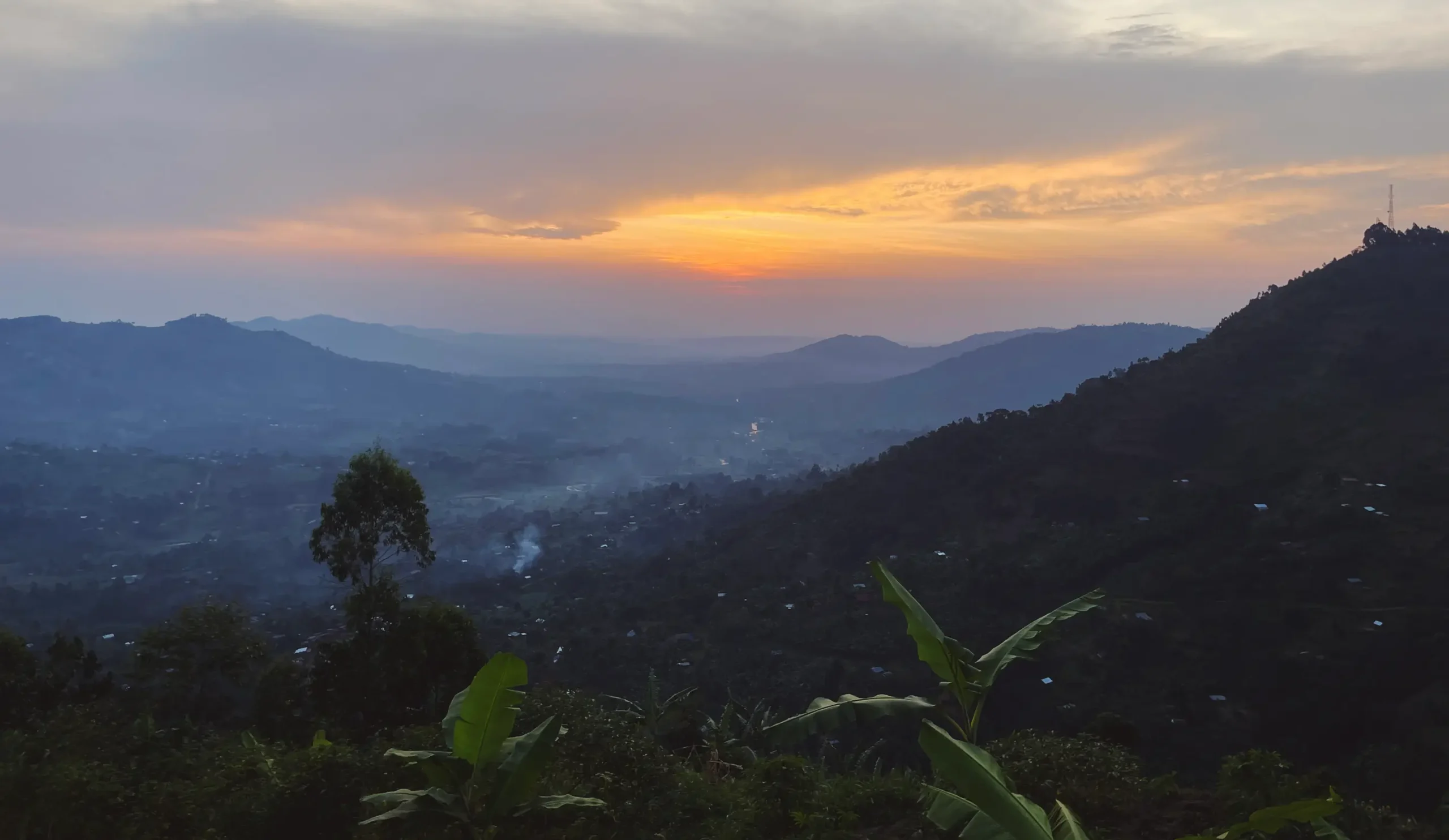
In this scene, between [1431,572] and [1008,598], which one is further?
[1008,598]

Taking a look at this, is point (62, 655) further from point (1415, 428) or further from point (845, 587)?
point (1415, 428)

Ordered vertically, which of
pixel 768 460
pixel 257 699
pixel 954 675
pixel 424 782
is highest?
pixel 954 675

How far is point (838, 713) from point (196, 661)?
12.9 metres

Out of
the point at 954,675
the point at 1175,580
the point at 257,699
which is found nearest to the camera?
the point at 954,675

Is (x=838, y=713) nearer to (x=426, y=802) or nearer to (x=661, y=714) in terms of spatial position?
(x=426, y=802)

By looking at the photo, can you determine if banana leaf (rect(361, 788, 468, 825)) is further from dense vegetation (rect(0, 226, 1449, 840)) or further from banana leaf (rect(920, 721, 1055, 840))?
banana leaf (rect(920, 721, 1055, 840))

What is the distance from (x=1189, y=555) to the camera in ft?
126

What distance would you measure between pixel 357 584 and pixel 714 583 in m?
37.0

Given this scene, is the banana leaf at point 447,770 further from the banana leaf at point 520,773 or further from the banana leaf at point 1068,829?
the banana leaf at point 1068,829

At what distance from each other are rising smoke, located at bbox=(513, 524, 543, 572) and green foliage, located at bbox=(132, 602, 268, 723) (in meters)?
69.1

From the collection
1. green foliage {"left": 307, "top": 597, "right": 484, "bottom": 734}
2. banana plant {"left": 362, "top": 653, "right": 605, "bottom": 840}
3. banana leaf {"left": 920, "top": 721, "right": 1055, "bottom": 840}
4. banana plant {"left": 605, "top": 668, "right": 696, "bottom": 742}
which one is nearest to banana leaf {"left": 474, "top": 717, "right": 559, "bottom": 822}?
banana plant {"left": 362, "top": 653, "right": 605, "bottom": 840}

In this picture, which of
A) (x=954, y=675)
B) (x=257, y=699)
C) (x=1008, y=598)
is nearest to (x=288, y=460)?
(x=1008, y=598)

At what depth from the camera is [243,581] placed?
3280 inches

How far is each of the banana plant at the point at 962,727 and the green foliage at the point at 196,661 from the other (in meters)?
12.2
